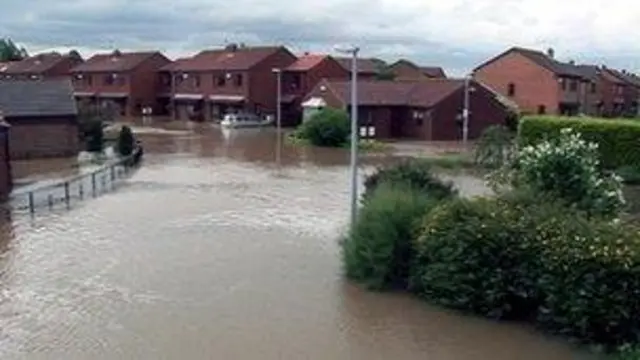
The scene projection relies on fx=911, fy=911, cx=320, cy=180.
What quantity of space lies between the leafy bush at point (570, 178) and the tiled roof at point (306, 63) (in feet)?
179

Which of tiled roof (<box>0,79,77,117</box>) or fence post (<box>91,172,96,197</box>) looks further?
tiled roof (<box>0,79,77,117</box>)

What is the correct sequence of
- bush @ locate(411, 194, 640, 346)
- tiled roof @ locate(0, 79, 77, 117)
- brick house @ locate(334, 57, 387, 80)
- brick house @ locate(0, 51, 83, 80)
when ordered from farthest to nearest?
brick house @ locate(0, 51, 83, 80)
brick house @ locate(334, 57, 387, 80)
tiled roof @ locate(0, 79, 77, 117)
bush @ locate(411, 194, 640, 346)

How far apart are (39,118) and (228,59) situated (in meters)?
38.4

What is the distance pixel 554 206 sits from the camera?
57.4 ft

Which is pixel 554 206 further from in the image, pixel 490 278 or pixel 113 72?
pixel 113 72

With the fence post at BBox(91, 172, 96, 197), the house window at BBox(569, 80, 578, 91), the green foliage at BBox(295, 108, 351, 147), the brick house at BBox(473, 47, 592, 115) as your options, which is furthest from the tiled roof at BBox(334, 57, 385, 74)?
the fence post at BBox(91, 172, 96, 197)

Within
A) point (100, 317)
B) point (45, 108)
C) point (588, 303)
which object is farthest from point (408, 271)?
point (45, 108)

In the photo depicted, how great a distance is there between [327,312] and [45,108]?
32.5m

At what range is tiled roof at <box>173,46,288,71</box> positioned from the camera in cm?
7927

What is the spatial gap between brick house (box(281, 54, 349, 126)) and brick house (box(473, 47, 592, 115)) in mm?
12177

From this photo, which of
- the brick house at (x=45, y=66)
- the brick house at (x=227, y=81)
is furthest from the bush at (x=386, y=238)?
the brick house at (x=45, y=66)

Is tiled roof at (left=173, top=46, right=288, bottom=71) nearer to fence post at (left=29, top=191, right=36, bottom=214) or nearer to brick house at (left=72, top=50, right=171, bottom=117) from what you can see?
brick house at (left=72, top=50, right=171, bottom=117)

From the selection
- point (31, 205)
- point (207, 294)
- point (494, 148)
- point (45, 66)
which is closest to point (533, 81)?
point (494, 148)

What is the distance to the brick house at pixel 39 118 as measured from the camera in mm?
45000
